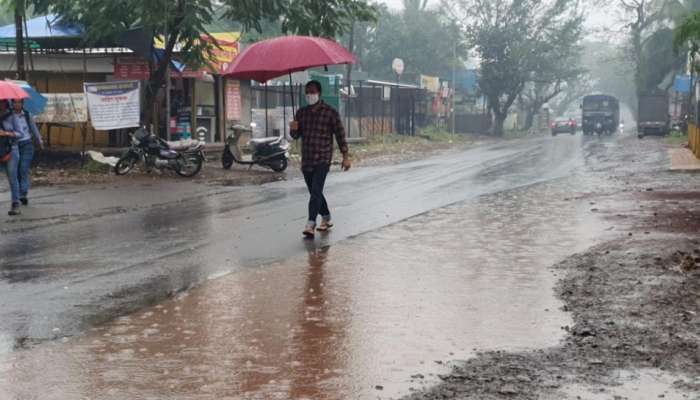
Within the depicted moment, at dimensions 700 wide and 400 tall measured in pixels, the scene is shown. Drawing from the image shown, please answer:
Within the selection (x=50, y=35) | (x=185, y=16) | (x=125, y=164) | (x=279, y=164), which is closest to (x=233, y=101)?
(x=50, y=35)

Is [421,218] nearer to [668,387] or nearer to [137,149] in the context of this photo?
[668,387]

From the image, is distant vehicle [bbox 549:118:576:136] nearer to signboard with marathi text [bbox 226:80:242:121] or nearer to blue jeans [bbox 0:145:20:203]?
signboard with marathi text [bbox 226:80:242:121]

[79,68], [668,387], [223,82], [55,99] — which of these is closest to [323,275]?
[668,387]

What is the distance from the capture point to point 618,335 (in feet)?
21.1

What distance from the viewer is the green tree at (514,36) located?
60.5m

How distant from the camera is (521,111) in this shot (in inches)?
3374

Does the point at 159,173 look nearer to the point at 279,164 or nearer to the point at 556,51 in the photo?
the point at 279,164

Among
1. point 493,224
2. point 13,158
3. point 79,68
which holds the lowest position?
point 493,224

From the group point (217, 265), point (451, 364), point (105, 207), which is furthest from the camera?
point (105, 207)

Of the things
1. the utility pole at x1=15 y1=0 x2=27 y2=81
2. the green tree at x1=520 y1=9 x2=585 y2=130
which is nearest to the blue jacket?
the utility pole at x1=15 y1=0 x2=27 y2=81

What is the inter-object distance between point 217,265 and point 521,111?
7857 centimetres

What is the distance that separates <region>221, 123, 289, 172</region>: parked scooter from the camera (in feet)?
75.0

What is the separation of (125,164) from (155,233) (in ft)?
30.9

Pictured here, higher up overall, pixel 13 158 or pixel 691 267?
pixel 13 158
